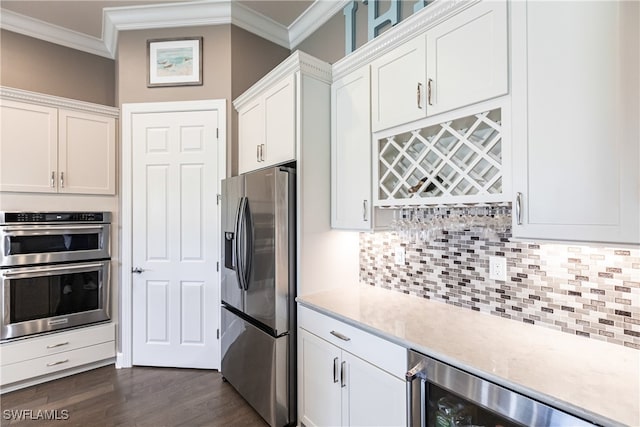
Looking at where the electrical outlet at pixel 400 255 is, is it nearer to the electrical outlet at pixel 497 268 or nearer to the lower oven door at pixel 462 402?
the electrical outlet at pixel 497 268

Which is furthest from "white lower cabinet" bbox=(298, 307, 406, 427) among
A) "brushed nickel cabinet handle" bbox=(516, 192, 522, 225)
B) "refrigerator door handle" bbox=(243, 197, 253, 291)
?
"brushed nickel cabinet handle" bbox=(516, 192, 522, 225)

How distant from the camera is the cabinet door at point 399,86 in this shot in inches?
66.5

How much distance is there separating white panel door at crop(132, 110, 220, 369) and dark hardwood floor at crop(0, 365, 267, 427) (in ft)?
0.65

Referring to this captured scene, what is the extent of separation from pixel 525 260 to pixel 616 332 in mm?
420

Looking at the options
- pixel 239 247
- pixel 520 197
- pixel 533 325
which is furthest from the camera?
pixel 239 247

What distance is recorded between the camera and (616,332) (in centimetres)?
132

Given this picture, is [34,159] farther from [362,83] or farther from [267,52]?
[362,83]

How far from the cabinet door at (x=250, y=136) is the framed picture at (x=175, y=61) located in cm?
62

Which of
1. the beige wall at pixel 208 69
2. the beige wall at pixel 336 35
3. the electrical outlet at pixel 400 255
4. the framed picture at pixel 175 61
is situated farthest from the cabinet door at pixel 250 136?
the electrical outlet at pixel 400 255

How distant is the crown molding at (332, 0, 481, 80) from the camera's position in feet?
5.07

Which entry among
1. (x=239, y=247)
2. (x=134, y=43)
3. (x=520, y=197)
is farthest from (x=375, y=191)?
(x=134, y=43)

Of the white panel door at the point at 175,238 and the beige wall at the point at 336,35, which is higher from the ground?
the beige wall at the point at 336,35

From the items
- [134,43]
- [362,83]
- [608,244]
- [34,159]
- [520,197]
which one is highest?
[134,43]

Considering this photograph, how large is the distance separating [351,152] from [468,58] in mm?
832
